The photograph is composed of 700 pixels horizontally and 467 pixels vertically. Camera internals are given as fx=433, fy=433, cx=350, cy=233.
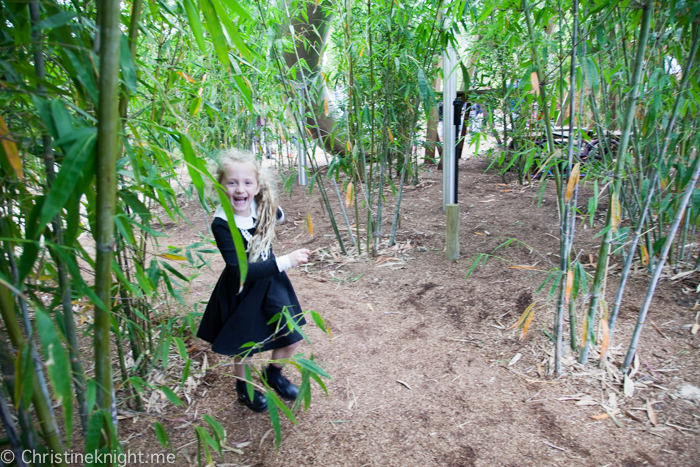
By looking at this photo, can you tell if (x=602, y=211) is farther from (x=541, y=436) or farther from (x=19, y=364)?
(x=19, y=364)

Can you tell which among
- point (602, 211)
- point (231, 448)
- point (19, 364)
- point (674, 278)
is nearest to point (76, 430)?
point (231, 448)

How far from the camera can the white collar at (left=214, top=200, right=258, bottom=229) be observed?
145cm

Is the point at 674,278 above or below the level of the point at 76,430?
above

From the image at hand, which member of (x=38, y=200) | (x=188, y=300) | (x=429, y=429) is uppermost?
(x=38, y=200)

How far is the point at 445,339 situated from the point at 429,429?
2.03ft

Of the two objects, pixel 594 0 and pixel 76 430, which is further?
pixel 594 0

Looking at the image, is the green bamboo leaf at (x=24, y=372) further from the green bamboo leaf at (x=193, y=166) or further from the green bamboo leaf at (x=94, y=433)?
the green bamboo leaf at (x=193, y=166)

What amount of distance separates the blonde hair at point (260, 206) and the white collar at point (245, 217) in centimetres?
2

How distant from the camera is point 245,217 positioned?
4.91 feet

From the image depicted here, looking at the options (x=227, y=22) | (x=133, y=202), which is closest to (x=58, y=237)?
(x=133, y=202)

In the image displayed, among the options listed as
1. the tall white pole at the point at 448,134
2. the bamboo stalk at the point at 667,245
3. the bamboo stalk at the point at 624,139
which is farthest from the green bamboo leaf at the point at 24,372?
the tall white pole at the point at 448,134

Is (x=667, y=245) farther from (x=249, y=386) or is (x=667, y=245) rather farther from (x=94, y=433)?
(x=94, y=433)

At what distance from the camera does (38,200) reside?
67 cm

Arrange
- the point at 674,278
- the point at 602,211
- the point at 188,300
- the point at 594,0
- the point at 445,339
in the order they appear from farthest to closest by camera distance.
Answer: the point at 602,211, the point at 188,300, the point at 674,278, the point at 445,339, the point at 594,0
